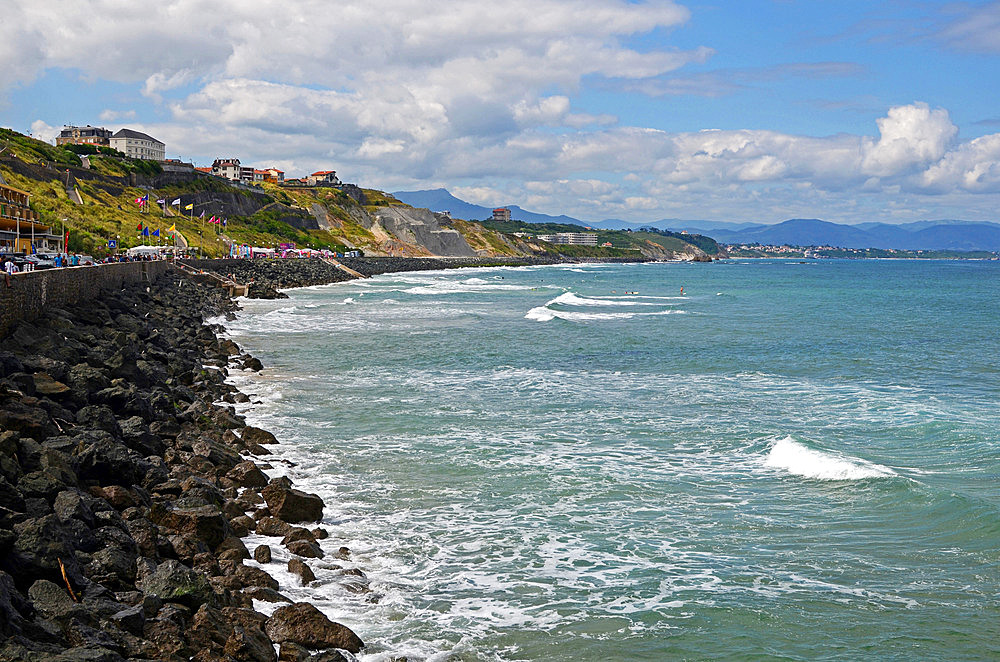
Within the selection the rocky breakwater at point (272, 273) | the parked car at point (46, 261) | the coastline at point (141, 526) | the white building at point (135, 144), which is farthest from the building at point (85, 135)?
the coastline at point (141, 526)

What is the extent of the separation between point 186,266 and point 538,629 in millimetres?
60310

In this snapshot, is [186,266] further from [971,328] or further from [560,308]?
[971,328]

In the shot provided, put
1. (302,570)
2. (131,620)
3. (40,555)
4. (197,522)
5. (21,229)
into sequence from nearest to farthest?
1. (131,620)
2. (40,555)
3. (302,570)
4. (197,522)
5. (21,229)

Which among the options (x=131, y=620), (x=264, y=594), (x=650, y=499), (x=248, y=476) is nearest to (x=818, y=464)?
(x=650, y=499)

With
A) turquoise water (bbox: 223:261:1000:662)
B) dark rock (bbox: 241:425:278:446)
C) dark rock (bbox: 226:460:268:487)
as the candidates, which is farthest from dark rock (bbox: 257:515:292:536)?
dark rock (bbox: 241:425:278:446)

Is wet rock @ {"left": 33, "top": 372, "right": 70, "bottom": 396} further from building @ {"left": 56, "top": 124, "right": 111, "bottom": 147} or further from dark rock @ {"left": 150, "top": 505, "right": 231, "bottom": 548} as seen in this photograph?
building @ {"left": 56, "top": 124, "right": 111, "bottom": 147}

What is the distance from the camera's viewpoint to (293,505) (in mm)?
11898

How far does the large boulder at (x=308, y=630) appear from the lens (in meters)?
8.07

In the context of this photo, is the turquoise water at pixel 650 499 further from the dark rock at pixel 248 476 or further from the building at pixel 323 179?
the building at pixel 323 179

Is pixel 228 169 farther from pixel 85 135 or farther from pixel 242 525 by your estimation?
pixel 242 525

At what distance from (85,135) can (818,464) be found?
501 ft

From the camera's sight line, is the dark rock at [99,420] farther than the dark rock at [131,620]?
Yes

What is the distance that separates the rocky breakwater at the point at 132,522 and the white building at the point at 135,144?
129461 mm

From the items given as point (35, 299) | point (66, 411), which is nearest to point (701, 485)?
point (66, 411)
